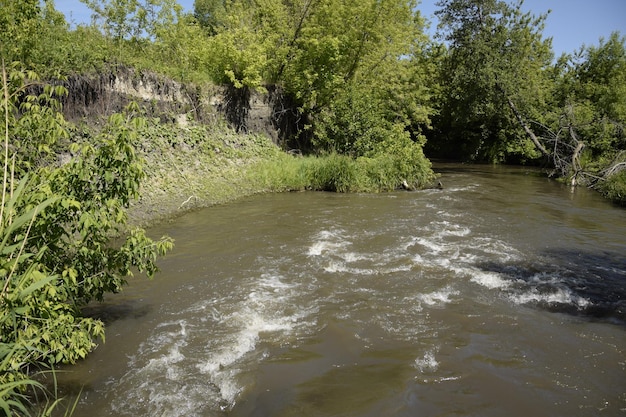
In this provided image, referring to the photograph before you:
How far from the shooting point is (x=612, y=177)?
17234 millimetres

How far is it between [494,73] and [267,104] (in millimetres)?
12589

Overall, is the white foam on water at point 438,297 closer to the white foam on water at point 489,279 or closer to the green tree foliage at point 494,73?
the white foam on water at point 489,279

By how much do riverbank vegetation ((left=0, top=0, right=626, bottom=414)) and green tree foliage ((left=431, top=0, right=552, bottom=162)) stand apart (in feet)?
0.35

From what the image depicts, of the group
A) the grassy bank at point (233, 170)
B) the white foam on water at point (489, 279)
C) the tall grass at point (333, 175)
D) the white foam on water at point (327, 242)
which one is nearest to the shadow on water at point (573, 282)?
the white foam on water at point (489, 279)

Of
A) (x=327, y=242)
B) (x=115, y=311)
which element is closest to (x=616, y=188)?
(x=327, y=242)

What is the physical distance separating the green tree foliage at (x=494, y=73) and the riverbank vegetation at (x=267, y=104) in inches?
4.2

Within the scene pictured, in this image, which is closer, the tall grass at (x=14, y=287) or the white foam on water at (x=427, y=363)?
the tall grass at (x=14, y=287)

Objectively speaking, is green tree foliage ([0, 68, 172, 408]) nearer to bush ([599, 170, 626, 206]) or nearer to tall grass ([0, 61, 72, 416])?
tall grass ([0, 61, 72, 416])

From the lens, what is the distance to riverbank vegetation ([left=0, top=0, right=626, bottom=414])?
5.07 m

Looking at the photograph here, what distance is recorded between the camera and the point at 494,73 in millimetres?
23938

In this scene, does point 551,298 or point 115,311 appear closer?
point 115,311

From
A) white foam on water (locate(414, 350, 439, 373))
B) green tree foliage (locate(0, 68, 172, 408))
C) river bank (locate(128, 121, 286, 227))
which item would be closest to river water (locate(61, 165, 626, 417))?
white foam on water (locate(414, 350, 439, 373))

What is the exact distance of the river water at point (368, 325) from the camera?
4883 mm

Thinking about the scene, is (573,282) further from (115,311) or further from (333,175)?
(333,175)
